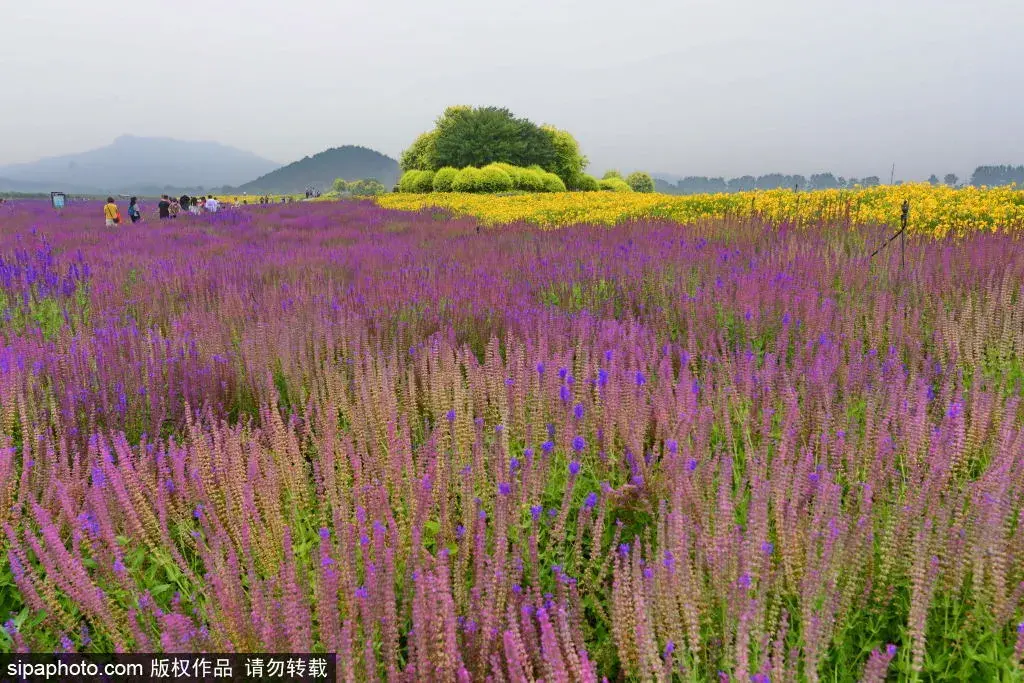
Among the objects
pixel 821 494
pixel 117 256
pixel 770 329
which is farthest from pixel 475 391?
pixel 117 256

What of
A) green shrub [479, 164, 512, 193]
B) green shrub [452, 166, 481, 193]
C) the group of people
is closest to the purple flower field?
the group of people

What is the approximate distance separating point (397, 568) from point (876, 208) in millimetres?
8317

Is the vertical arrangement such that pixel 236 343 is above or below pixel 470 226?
below

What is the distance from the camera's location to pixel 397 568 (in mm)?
1682

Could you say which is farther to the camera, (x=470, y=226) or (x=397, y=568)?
(x=470, y=226)

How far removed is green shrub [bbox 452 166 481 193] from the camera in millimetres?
26500

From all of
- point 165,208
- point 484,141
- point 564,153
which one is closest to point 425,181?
point 484,141

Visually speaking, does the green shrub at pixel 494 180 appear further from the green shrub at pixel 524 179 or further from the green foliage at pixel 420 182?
the green foliage at pixel 420 182

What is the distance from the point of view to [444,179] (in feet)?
94.4

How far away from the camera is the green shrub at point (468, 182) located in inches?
1043

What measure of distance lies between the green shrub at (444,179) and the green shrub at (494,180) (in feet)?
9.05

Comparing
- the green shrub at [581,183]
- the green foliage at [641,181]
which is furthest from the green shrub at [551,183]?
the green foliage at [641,181]

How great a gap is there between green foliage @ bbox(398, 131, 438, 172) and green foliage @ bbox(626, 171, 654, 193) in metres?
18.8

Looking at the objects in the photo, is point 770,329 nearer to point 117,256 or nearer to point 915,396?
point 915,396
